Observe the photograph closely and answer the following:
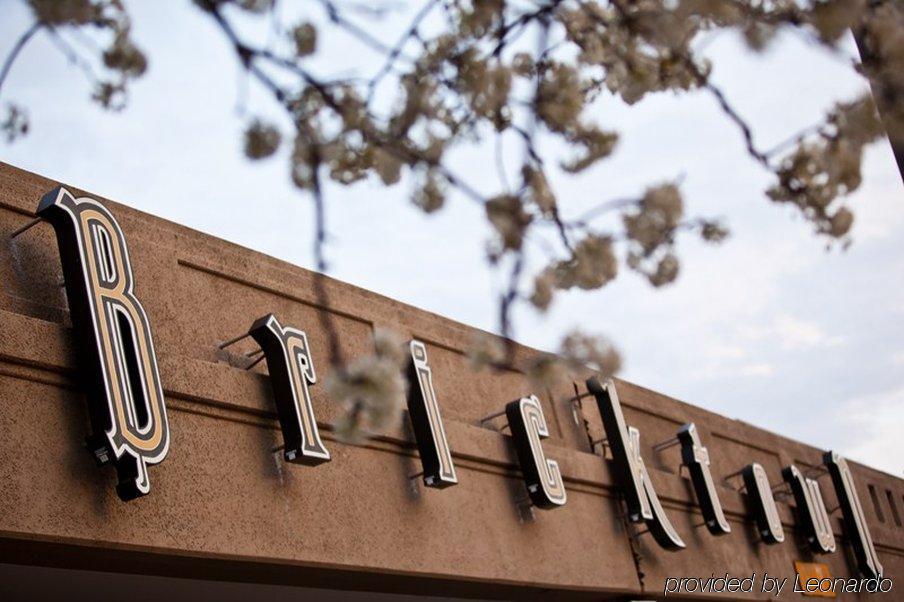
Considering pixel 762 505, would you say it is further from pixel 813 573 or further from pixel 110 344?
pixel 110 344

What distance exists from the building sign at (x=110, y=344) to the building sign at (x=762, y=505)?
9201 millimetres

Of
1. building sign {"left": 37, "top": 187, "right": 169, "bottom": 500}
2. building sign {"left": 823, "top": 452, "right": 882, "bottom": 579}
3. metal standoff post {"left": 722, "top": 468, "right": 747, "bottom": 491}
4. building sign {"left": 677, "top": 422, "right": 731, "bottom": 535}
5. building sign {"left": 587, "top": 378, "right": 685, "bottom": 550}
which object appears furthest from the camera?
building sign {"left": 823, "top": 452, "right": 882, "bottom": 579}

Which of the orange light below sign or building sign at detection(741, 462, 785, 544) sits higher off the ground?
building sign at detection(741, 462, 785, 544)

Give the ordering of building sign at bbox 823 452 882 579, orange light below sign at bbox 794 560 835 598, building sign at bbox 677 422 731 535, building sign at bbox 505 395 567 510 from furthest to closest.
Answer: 1. building sign at bbox 823 452 882 579
2. orange light below sign at bbox 794 560 835 598
3. building sign at bbox 677 422 731 535
4. building sign at bbox 505 395 567 510

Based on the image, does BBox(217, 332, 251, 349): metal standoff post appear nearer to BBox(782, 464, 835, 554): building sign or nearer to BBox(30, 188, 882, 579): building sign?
BBox(30, 188, 882, 579): building sign

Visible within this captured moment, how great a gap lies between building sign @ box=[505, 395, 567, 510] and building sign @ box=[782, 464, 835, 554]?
5763 mm

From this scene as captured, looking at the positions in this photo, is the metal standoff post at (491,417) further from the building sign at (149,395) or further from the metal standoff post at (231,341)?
the metal standoff post at (231,341)

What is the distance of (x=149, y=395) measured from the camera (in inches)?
274

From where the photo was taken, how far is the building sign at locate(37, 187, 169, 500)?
6.63 metres

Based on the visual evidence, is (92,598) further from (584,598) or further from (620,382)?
(620,382)

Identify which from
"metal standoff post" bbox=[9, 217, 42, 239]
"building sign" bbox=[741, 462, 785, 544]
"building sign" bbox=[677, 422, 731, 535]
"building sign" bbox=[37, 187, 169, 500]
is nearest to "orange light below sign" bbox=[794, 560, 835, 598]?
"building sign" bbox=[741, 462, 785, 544]

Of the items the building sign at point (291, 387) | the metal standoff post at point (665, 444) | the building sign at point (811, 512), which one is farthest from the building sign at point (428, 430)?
the building sign at point (811, 512)

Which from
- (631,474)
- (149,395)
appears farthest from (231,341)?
(631,474)

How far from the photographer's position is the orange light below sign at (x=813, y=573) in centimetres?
1498
